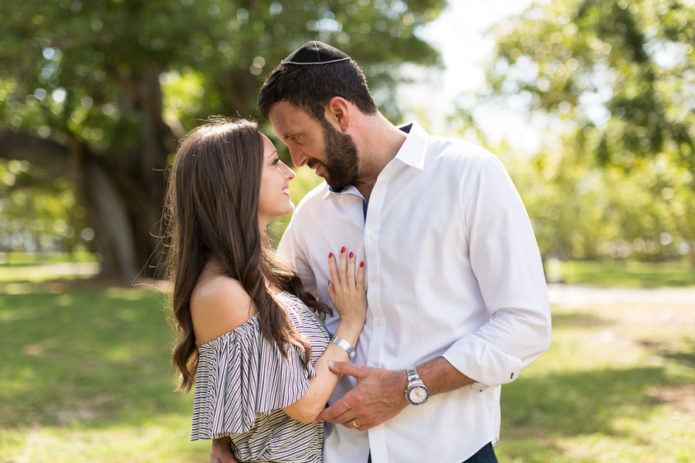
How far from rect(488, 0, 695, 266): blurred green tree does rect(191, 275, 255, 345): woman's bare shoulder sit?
6747mm

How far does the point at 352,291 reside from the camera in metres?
2.40

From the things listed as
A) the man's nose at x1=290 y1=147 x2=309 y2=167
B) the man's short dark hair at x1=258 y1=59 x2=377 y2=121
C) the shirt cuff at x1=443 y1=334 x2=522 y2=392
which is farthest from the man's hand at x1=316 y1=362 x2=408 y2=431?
the man's short dark hair at x1=258 y1=59 x2=377 y2=121

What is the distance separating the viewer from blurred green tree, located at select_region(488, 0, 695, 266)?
8203 mm

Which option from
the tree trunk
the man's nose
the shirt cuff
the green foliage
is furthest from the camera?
the green foliage

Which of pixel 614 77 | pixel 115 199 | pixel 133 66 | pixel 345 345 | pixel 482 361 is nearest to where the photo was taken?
pixel 482 361

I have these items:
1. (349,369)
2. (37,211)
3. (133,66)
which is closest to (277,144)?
(133,66)

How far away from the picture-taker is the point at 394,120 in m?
16.1

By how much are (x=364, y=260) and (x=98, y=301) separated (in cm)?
1407

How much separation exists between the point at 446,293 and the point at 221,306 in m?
0.82

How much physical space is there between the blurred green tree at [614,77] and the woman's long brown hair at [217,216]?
6462 millimetres

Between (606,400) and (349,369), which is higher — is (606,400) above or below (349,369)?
below

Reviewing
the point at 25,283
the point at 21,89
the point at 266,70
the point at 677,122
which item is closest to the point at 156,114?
the point at 266,70

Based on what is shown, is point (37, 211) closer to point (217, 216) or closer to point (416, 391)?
point (217, 216)

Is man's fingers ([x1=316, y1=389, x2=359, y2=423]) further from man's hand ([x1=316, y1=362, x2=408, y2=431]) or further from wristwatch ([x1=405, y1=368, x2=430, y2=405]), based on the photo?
wristwatch ([x1=405, y1=368, x2=430, y2=405])
